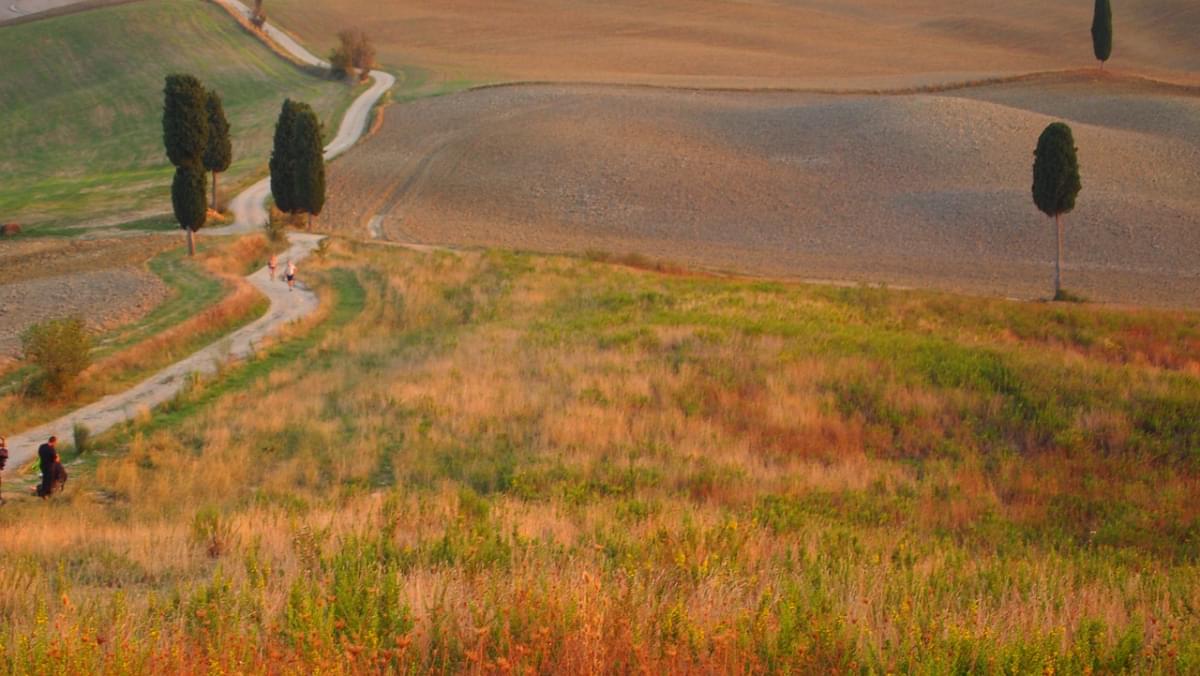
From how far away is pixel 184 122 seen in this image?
134ft

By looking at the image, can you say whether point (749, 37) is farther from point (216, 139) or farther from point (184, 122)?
point (184, 122)

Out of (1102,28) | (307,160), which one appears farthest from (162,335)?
(1102,28)

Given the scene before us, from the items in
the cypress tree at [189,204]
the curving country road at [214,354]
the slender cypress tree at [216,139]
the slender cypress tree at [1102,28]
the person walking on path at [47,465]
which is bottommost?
the curving country road at [214,354]

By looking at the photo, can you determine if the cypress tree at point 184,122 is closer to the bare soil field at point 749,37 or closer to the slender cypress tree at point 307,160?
the slender cypress tree at point 307,160

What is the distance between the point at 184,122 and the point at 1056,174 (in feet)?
118

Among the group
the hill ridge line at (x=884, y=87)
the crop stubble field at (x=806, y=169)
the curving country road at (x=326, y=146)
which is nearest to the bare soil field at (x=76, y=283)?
the curving country road at (x=326, y=146)

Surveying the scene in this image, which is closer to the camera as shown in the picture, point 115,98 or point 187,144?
point 187,144

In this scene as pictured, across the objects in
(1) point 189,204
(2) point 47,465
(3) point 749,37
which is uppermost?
(3) point 749,37

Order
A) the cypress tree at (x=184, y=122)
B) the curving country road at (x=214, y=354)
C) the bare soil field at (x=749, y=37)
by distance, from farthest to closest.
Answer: the bare soil field at (x=749, y=37)
the cypress tree at (x=184, y=122)
the curving country road at (x=214, y=354)

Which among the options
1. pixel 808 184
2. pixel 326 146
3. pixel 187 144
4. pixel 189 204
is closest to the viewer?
pixel 189 204

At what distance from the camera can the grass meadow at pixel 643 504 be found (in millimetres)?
5922

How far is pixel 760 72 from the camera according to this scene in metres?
103

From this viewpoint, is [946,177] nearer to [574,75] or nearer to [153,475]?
[574,75]

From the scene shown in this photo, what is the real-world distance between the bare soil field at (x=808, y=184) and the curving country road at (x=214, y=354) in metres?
5.23
